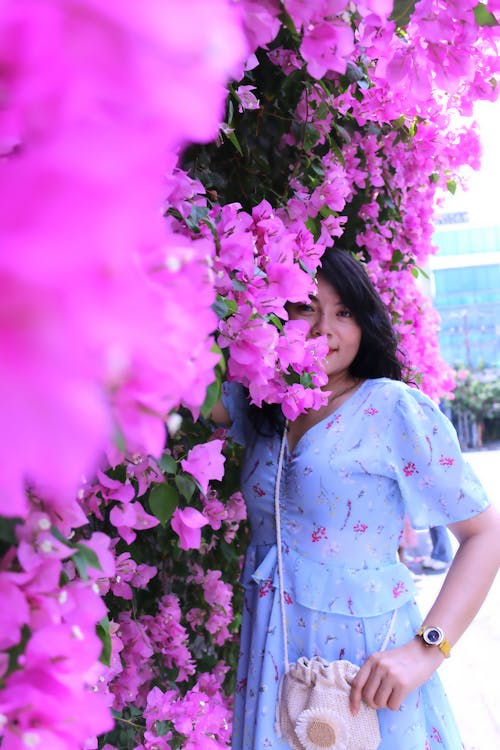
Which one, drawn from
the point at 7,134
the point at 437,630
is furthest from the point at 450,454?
the point at 7,134

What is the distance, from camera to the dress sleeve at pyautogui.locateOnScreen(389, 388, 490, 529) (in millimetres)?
1292

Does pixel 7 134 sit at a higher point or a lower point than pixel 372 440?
higher

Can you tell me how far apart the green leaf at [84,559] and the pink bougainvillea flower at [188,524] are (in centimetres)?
35

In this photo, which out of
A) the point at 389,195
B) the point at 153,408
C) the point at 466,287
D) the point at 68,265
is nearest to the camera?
the point at 68,265

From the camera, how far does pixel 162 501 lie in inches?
32.3

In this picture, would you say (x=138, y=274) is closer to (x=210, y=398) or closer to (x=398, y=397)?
(x=210, y=398)

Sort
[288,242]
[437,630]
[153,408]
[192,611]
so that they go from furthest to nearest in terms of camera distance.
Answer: [192,611], [437,630], [288,242], [153,408]

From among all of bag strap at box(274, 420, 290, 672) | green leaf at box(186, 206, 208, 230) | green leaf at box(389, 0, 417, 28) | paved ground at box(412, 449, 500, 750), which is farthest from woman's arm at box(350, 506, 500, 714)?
paved ground at box(412, 449, 500, 750)

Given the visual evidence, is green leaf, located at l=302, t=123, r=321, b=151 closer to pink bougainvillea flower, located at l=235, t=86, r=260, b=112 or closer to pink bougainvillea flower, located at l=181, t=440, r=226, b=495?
pink bougainvillea flower, located at l=235, t=86, r=260, b=112

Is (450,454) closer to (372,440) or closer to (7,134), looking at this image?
(372,440)

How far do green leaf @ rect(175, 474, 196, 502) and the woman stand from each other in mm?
501

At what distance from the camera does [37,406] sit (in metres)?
0.19

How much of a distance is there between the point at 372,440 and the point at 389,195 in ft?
3.25

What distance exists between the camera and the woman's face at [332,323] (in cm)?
143
